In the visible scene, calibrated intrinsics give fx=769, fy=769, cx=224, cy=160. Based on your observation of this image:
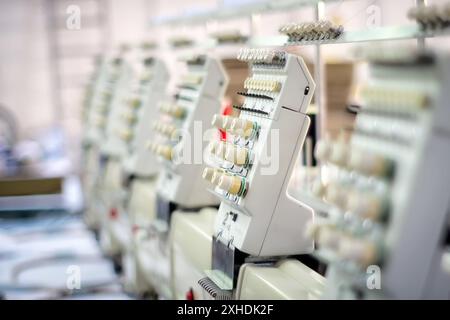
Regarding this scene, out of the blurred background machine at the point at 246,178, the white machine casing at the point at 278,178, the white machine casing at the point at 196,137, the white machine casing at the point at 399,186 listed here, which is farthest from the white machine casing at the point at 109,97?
the white machine casing at the point at 399,186

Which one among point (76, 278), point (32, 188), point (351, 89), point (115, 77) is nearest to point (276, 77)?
point (76, 278)

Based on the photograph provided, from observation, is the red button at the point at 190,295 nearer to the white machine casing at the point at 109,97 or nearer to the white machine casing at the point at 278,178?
the white machine casing at the point at 278,178

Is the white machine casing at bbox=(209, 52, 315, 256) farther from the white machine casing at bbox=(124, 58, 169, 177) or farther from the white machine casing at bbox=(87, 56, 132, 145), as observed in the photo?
the white machine casing at bbox=(87, 56, 132, 145)

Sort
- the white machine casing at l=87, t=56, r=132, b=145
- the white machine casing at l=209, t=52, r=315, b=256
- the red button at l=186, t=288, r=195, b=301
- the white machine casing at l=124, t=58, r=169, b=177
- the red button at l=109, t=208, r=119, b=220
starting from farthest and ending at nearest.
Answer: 1. the white machine casing at l=87, t=56, r=132, b=145
2. the red button at l=109, t=208, r=119, b=220
3. the white machine casing at l=124, t=58, r=169, b=177
4. the red button at l=186, t=288, r=195, b=301
5. the white machine casing at l=209, t=52, r=315, b=256

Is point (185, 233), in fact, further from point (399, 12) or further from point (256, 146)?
point (399, 12)

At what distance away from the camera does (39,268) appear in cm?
681

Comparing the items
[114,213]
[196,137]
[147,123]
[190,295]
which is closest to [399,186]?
[190,295]

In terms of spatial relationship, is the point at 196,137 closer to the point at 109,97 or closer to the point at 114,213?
the point at 114,213

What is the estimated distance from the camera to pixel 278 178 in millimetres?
3016

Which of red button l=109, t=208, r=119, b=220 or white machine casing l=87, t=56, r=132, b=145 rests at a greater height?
white machine casing l=87, t=56, r=132, b=145

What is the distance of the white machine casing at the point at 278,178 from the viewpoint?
298cm

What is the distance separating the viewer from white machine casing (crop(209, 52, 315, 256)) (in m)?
2.98

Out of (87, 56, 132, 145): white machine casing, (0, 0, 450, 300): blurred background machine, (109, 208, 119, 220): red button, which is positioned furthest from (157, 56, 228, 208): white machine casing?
(87, 56, 132, 145): white machine casing
